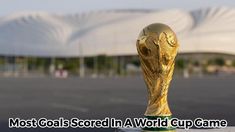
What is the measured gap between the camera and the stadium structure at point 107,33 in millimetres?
86188

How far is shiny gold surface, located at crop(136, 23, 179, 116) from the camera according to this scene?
6.40 m

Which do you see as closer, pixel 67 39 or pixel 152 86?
pixel 152 86

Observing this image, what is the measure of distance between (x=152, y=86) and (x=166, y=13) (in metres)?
89.0

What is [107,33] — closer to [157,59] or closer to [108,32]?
[108,32]

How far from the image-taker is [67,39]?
3590 inches

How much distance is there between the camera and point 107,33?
287ft

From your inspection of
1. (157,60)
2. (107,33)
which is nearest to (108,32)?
(107,33)

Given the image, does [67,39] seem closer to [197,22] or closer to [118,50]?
[118,50]

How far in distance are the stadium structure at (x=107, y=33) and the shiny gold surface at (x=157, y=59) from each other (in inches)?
2814

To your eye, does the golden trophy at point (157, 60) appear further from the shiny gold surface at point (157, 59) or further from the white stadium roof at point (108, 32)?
the white stadium roof at point (108, 32)

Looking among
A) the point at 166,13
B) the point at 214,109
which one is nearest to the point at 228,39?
the point at 166,13

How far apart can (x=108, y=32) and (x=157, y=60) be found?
266 feet

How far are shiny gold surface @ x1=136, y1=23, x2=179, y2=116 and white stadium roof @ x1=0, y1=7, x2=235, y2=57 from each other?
7670cm

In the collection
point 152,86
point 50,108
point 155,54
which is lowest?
point 50,108
